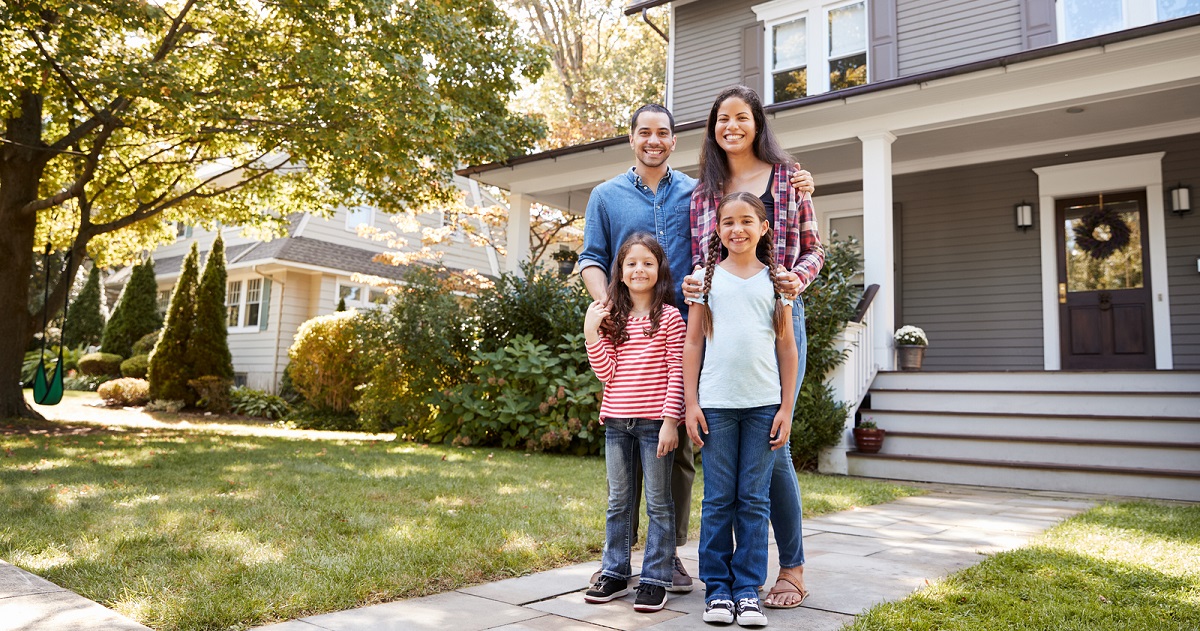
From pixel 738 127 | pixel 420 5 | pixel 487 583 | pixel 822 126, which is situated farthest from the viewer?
pixel 420 5

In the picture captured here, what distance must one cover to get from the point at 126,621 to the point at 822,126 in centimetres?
784

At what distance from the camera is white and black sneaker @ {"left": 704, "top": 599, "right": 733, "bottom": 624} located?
2314 millimetres

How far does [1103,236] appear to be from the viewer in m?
8.52

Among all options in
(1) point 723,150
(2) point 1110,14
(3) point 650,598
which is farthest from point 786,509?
(2) point 1110,14

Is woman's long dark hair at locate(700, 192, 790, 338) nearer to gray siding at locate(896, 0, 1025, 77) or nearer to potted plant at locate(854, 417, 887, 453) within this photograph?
potted plant at locate(854, 417, 887, 453)

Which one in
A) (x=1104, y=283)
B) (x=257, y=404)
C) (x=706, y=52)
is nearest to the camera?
(x=1104, y=283)

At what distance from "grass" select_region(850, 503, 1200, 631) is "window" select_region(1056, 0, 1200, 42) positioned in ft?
22.4

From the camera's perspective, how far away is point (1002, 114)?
24.9 feet

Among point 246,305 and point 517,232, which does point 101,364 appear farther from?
point 517,232

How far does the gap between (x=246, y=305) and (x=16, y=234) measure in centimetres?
811

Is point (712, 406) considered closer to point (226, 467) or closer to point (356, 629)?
point (356, 629)

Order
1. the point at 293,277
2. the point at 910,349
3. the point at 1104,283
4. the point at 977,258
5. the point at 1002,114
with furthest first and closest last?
1. the point at 293,277
2. the point at 977,258
3. the point at 1104,283
4. the point at 910,349
5. the point at 1002,114

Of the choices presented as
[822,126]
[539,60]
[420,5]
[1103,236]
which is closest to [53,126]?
[420,5]

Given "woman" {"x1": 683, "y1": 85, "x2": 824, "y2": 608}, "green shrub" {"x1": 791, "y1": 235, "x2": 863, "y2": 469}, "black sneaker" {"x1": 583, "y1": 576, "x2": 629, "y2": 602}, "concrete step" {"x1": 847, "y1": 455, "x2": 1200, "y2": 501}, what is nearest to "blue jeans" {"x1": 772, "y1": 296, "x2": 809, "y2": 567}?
"woman" {"x1": 683, "y1": 85, "x2": 824, "y2": 608}
